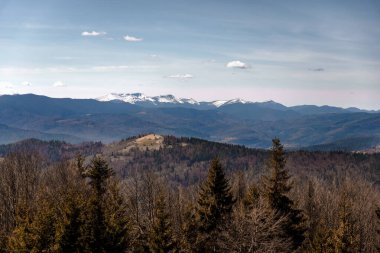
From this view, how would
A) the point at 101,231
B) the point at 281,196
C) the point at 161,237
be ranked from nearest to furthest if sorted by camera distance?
1. the point at 101,231
2. the point at 161,237
3. the point at 281,196

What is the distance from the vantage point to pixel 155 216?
50875 millimetres

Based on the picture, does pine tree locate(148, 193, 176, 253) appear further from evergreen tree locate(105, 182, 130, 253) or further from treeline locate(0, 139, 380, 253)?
evergreen tree locate(105, 182, 130, 253)

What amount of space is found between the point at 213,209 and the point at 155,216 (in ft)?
23.4

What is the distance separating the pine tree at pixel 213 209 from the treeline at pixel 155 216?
4.7 inches

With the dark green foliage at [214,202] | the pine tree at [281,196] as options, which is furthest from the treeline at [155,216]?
the dark green foliage at [214,202]

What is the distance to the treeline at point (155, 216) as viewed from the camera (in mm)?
40969

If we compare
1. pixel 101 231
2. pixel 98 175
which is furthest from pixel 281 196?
pixel 98 175

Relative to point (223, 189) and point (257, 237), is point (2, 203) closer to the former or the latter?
point (223, 189)

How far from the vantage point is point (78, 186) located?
2290 inches

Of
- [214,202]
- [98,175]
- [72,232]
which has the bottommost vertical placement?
[72,232]

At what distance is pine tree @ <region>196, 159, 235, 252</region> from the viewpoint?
5006 cm

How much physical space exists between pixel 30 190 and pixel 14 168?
5013 mm

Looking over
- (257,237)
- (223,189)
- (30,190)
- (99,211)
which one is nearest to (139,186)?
(30,190)

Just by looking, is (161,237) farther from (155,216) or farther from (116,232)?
(155,216)
